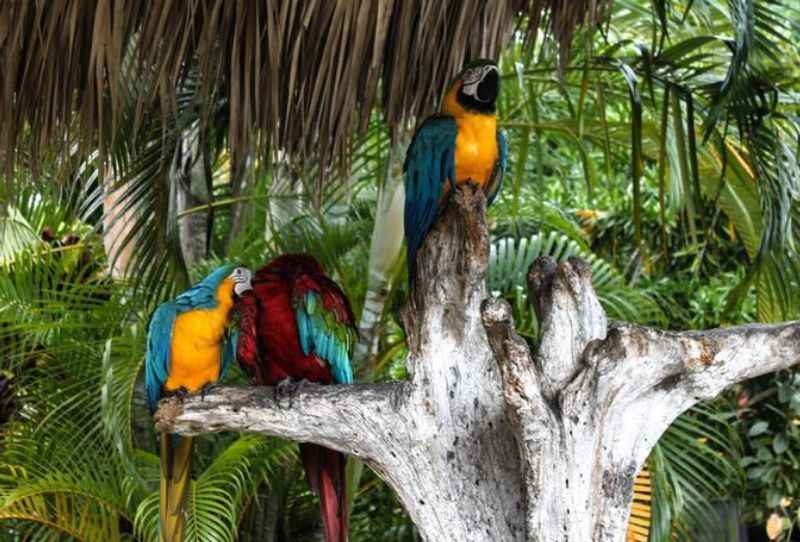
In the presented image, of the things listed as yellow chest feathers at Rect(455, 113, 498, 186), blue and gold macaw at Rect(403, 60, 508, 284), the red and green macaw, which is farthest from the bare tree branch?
yellow chest feathers at Rect(455, 113, 498, 186)

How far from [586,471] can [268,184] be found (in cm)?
191

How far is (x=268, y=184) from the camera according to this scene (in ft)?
11.0

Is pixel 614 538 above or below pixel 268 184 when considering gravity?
below

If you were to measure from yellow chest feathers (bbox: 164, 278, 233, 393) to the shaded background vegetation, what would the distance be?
29 cm

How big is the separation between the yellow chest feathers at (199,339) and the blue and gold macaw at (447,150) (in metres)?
0.33

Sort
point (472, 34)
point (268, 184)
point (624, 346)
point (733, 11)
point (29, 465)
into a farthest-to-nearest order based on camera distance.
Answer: point (268, 184) < point (29, 465) < point (733, 11) < point (472, 34) < point (624, 346)

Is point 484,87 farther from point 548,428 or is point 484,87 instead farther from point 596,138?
point 596,138

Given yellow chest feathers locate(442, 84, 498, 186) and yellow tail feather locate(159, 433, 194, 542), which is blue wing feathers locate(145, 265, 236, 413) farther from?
yellow chest feathers locate(442, 84, 498, 186)

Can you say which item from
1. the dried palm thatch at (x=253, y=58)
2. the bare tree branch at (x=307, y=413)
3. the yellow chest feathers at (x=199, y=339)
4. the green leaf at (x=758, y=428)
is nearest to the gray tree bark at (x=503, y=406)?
the bare tree branch at (x=307, y=413)

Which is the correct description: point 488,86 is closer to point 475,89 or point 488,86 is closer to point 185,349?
point 475,89

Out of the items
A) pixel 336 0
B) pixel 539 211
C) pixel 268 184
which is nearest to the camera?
pixel 336 0

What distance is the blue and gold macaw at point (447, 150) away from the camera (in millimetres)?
1917

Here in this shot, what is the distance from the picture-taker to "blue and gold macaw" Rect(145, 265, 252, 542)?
6.20 feet

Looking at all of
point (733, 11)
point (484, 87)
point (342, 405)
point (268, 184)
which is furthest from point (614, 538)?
point (268, 184)
